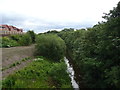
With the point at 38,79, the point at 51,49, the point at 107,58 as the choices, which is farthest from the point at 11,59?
the point at 107,58

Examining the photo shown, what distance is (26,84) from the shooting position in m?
16.9

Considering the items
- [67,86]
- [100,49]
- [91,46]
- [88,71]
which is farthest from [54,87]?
[100,49]

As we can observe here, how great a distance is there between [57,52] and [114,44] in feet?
76.3

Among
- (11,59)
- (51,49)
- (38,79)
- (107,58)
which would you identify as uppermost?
(107,58)

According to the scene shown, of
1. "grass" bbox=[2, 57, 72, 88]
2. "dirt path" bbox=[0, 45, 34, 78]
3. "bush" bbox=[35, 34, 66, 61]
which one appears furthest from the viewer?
"bush" bbox=[35, 34, 66, 61]

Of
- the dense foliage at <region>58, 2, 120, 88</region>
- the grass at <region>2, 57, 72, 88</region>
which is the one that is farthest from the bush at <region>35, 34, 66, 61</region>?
the dense foliage at <region>58, 2, 120, 88</region>

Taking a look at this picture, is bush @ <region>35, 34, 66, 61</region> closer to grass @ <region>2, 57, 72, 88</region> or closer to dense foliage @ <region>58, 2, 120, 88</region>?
grass @ <region>2, 57, 72, 88</region>

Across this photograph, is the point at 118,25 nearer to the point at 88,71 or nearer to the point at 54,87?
the point at 88,71

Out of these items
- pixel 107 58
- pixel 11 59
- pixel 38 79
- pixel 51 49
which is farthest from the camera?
pixel 51 49

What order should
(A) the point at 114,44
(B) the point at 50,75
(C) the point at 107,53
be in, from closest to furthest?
(A) the point at 114,44 < (C) the point at 107,53 < (B) the point at 50,75

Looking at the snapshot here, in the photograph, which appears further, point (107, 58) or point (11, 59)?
point (11, 59)

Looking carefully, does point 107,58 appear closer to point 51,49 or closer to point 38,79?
point 38,79

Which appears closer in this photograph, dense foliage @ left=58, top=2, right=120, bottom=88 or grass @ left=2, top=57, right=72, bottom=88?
dense foliage @ left=58, top=2, right=120, bottom=88

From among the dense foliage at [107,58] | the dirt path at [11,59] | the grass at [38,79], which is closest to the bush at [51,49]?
the dirt path at [11,59]
